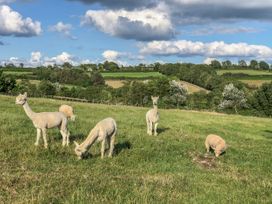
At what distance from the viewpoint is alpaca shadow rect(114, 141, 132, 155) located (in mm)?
19631

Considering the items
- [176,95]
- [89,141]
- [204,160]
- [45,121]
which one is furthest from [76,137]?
[176,95]

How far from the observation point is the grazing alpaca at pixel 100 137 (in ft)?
55.2

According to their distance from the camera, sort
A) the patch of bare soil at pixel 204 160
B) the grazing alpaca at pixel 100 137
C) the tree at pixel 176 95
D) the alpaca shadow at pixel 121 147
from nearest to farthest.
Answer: the grazing alpaca at pixel 100 137, the patch of bare soil at pixel 204 160, the alpaca shadow at pixel 121 147, the tree at pixel 176 95

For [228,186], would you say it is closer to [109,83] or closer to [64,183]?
[64,183]

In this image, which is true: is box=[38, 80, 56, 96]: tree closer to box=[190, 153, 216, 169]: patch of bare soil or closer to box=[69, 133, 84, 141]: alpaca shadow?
box=[69, 133, 84, 141]: alpaca shadow

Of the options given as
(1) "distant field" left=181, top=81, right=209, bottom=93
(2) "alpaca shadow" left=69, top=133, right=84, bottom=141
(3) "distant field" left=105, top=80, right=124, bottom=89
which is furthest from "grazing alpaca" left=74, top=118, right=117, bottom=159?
(3) "distant field" left=105, top=80, right=124, bottom=89

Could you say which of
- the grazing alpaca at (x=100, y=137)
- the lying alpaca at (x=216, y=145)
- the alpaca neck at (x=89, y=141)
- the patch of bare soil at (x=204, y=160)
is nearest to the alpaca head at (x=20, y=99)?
the grazing alpaca at (x=100, y=137)

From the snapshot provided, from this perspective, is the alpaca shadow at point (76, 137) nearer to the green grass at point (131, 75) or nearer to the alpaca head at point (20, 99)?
the alpaca head at point (20, 99)

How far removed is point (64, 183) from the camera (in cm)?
1266

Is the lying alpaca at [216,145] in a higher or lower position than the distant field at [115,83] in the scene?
higher

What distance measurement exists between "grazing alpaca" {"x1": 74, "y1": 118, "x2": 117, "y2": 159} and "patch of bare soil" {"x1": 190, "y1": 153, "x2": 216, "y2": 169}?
4.07 m

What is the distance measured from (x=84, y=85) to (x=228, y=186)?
526 feet

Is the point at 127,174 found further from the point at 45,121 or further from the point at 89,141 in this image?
the point at 45,121

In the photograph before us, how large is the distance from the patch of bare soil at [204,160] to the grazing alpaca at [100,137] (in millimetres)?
4069
